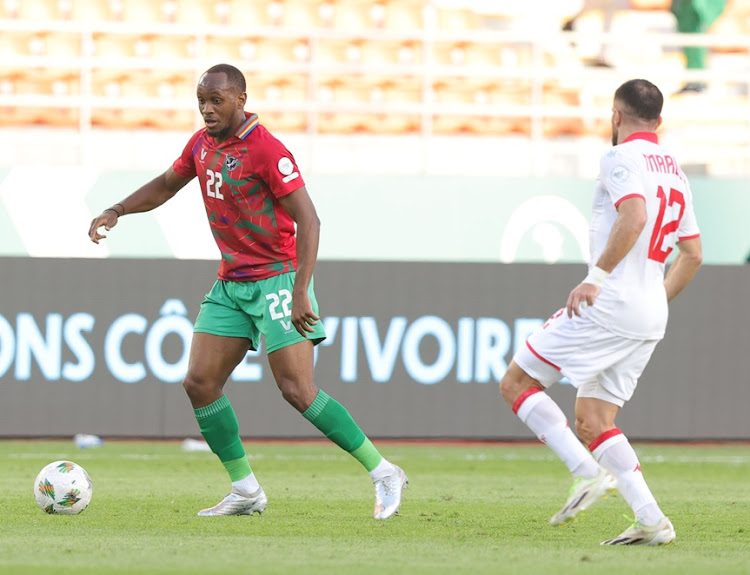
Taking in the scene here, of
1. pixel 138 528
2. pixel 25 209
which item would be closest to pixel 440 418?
pixel 25 209

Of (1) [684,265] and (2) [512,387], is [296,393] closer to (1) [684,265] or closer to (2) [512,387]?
(2) [512,387]

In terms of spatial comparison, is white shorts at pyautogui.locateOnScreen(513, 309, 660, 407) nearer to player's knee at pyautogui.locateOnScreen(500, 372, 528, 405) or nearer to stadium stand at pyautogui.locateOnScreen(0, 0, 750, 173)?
player's knee at pyautogui.locateOnScreen(500, 372, 528, 405)

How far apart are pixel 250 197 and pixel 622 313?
6.35ft

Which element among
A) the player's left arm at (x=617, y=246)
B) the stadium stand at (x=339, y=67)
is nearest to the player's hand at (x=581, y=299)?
the player's left arm at (x=617, y=246)

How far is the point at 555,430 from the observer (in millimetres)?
6301

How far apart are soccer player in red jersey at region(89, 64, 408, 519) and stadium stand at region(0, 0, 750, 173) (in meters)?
8.47

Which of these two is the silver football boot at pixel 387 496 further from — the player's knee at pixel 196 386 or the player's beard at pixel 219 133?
the player's beard at pixel 219 133

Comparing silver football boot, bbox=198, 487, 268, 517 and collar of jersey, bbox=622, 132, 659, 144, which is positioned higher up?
collar of jersey, bbox=622, 132, 659, 144

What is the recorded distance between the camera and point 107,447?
38.9 ft

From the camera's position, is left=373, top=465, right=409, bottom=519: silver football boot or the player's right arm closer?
left=373, top=465, right=409, bottom=519: silver football boot

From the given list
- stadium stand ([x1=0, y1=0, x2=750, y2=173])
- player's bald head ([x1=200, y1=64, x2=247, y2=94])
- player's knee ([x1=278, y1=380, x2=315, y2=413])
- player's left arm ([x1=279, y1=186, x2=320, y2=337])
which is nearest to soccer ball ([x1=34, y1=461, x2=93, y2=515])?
player's knee ([x1=278, y1=380, x2=315, y2=413])

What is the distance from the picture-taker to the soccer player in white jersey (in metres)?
5.95

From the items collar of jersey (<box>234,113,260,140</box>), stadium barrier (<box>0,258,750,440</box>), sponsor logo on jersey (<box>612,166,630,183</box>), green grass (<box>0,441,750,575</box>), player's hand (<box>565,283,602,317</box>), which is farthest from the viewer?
stadium barrier (<box>0,258,750,440</box>)

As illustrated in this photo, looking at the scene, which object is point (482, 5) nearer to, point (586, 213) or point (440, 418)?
point (586, 213)
